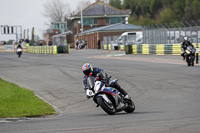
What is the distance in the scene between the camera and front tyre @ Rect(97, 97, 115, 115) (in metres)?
9.87

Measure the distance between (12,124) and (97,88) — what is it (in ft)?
7.04

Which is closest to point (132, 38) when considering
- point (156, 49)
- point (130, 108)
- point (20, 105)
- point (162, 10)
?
point (156, 49)

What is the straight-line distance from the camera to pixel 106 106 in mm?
9906

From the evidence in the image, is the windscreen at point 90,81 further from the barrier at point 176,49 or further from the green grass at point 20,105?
the barrier at point 176,49

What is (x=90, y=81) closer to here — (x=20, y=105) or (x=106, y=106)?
(x=106, y=106)

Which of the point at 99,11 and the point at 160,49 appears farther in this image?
the point at 99,11

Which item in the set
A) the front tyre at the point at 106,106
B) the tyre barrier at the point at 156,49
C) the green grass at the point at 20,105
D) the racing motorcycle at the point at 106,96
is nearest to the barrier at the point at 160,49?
the tyre barrier at the point at 156,49

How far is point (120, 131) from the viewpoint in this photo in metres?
7.34

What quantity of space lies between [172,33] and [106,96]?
29.0m

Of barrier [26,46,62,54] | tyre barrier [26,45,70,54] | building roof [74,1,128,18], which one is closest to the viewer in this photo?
tyre barrier [26,45,70,54]

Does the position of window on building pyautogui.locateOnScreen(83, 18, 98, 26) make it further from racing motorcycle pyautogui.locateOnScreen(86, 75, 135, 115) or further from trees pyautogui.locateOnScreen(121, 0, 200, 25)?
racing motorcycle pyautogui.locateOnScreen(86, 75, 135, 115)

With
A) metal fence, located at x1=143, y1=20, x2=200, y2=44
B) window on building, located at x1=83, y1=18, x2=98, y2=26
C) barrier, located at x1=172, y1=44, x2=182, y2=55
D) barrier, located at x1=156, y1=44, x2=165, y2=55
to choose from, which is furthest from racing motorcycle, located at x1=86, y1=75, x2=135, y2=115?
window on building, located at x1=83, y1=18, x2=98, y2=26

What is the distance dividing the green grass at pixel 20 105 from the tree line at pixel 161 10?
237 feet

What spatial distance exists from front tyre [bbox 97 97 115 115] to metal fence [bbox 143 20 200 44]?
81.8 feet
